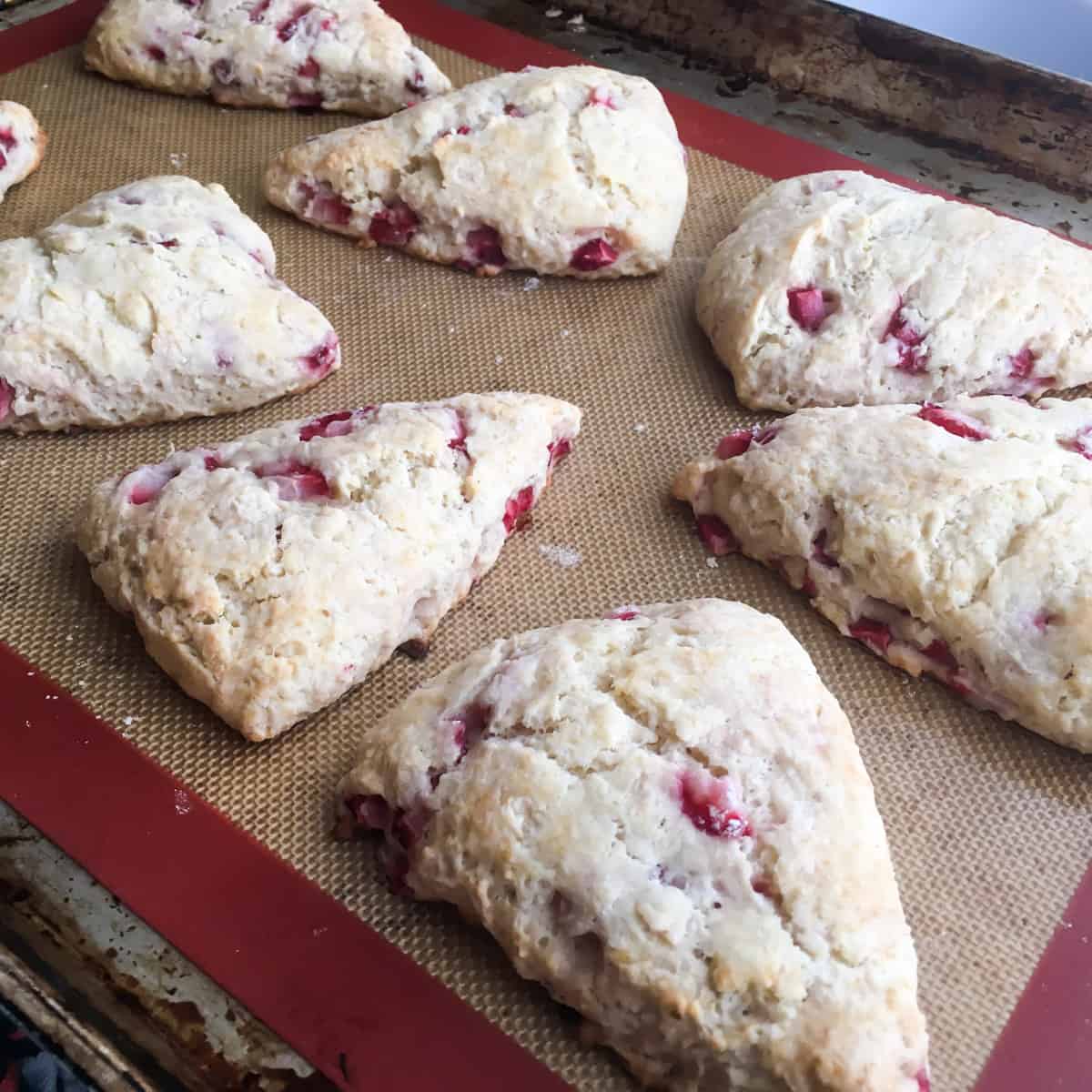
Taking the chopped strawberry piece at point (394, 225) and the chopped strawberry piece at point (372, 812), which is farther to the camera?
the chopped strawberry piece at point (394, 225)

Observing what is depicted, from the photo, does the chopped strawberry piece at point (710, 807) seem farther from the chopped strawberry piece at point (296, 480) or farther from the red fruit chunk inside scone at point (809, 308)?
the red fruit chunk inside scone at point (809, 308)

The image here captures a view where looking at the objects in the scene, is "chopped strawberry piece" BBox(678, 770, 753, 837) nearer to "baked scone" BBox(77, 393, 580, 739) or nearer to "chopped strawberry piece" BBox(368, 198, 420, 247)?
"baked scone" BBox(77, 393, 580, 739)

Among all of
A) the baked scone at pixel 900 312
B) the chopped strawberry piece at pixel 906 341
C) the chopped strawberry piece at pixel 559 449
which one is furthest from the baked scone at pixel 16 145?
the chopped strawberry piece at pixel 906 341

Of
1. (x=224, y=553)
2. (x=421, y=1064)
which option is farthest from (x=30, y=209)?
(x=421, y=1064)

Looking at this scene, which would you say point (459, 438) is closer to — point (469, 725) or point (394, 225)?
point (469, 725)

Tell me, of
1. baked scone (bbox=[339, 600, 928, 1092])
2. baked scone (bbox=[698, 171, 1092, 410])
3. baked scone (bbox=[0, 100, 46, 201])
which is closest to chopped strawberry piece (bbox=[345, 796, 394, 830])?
baked scone (bbox=[339, 600, 928, 1092])

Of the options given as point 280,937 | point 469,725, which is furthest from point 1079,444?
point 280,937

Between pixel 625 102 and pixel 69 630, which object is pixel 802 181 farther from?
pixel 69 630
